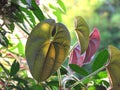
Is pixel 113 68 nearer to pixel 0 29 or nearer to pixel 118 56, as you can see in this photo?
pixel 118 56

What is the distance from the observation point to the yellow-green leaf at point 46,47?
53 centimetres

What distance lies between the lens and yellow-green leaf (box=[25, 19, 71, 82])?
0.53m

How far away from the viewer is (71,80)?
0.68m

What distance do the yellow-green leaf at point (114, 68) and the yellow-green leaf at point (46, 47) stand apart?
78 mm

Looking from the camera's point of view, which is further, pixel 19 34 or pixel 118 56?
pixel 19 34

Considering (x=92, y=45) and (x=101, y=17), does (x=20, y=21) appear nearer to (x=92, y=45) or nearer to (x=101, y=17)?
(x=92, y=45)

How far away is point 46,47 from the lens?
1.80 ft

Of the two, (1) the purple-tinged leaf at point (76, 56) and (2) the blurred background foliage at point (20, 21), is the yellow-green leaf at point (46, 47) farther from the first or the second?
(1) the purple-tinged leaf at point (76, 56)

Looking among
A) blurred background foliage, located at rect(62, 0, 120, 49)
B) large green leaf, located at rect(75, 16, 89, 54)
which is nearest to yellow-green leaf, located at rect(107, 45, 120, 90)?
large green leaf, located at rect(75, 16, 89, 54)

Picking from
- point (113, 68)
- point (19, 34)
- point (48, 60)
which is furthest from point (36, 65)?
point (19, 34)

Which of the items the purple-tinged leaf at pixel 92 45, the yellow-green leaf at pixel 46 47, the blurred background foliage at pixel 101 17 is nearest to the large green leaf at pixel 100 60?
the purple-tinged leaf at pixel 92 45

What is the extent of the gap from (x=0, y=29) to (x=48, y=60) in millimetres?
119

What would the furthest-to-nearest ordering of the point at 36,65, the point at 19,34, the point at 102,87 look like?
the point at 19,34 < the point at 102,87 < the point at 36,65

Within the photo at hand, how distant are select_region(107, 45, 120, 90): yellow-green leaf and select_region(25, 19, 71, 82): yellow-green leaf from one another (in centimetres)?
8
